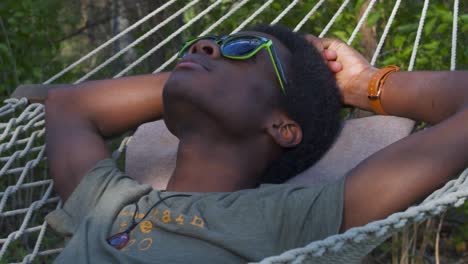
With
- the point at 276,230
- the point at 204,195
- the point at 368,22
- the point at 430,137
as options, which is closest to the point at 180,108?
the point at 204,195

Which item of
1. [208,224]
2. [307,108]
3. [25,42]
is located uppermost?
[307,108]

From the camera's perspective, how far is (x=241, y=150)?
7.38ft

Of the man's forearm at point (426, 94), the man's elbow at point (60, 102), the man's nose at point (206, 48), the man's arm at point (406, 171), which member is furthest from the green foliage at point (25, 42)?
the man's arm at point (406, 171)

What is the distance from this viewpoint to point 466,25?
309 centimetres

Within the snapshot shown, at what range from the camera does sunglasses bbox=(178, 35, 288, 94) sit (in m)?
2.25

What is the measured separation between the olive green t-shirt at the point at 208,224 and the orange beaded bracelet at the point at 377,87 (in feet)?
1.21

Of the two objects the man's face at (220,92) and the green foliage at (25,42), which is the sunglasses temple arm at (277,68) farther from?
the green foliage at (25,42)

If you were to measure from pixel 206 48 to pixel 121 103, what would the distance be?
346mm

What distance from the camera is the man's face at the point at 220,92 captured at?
218cm

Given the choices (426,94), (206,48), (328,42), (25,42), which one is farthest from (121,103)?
(25,42)

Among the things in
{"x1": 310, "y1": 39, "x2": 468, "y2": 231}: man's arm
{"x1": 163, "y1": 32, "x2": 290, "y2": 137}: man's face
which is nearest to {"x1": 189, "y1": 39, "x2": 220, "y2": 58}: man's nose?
{"x1": 163, "y1": 32, "x2": 290, "y2": 137}: man's face

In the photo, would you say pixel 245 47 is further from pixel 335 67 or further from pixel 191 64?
pixel 335 67

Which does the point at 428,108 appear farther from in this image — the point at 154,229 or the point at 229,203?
the point at 154,229

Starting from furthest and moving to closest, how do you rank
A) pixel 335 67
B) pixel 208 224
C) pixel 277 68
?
pixel 335 67 → pixel 277 68 → pixel 208 224
